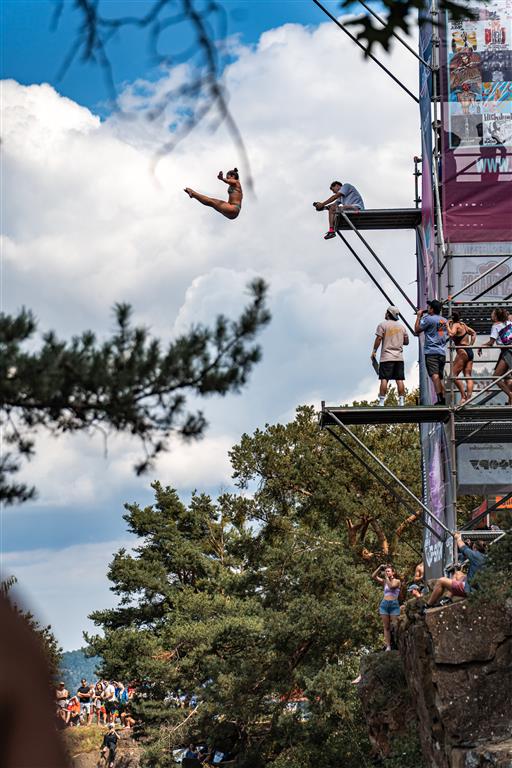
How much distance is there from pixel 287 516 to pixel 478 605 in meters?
22.3

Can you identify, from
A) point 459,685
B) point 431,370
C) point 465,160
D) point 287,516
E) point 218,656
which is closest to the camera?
point 459,685

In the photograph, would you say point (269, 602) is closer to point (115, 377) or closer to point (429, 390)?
point (429, 390)

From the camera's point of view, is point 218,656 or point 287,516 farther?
point 287,516

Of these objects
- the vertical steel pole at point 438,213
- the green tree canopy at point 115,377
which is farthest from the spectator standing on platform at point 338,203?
the green tree canopy at point 115,377

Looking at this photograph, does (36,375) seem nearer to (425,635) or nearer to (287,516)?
(425,635)

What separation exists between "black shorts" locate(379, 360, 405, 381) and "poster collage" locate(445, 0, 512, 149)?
4.21m

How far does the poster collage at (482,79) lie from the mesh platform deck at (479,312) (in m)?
2.76

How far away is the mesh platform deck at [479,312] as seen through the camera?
18078 millimetres

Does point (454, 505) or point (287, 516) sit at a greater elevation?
point (287, 516)

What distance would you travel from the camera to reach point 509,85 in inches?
767

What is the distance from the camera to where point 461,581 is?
47.1ft

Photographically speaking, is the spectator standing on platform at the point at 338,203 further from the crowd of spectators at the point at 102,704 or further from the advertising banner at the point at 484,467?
the crowd of spectators at the point at 102,704

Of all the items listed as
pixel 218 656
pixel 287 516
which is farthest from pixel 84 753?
pixel 287 516

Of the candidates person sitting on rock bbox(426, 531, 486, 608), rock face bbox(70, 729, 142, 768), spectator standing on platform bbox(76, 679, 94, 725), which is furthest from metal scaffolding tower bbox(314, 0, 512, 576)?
spectator standing on platform bbox(76, 679, 94, 725)
